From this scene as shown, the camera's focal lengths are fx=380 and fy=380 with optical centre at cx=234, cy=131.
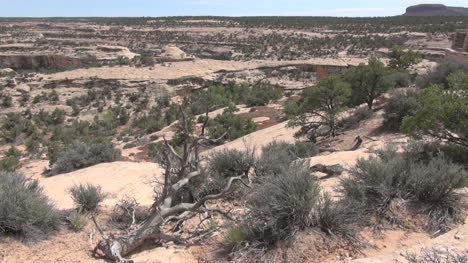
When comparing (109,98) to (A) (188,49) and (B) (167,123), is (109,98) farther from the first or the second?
(A) (188,49)

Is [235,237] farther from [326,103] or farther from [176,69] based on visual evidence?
[176,69]

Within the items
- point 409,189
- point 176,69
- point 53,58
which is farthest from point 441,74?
point 53,58

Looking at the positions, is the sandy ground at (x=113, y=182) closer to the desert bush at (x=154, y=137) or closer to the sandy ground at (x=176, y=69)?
the desert bush at (x=154, y=137)

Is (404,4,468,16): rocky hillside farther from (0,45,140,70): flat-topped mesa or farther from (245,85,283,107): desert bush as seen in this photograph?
(0,45,140,70): flat-topped mesa

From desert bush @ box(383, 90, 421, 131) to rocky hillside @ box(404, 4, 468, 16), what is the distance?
139 meters

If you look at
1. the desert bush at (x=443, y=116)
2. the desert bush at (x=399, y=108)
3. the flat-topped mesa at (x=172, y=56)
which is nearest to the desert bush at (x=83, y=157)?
the desert bush at (x=443, y=116)

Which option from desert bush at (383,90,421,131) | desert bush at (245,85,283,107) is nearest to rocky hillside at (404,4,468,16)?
desert bush at (245,85,283,107)

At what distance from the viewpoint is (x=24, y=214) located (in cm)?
554

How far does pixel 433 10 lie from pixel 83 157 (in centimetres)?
15878

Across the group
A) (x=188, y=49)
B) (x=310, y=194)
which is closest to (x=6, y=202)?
(x=310, y=194)

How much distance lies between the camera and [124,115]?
2844cm

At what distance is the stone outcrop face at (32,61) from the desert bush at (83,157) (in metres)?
32.6

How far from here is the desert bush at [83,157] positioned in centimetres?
1425

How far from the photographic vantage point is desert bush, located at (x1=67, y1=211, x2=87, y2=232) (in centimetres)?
609
